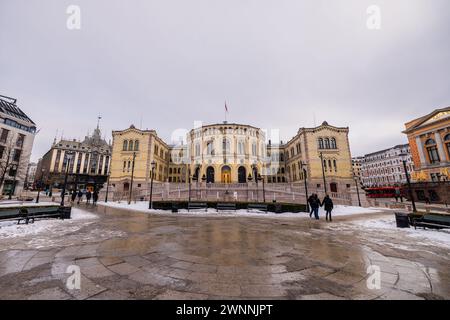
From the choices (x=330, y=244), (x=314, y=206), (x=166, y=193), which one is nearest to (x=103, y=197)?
(x=166, y=193)

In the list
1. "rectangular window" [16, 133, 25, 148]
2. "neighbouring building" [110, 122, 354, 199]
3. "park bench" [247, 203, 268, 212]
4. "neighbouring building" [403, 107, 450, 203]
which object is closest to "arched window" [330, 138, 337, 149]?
"neighbouring building" [110, 122, 354, 199]

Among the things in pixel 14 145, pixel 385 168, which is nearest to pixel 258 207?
pixel 14 145

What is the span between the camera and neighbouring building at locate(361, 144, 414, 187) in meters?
72.5

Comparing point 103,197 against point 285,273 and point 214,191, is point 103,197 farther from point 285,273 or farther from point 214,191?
point 285,273

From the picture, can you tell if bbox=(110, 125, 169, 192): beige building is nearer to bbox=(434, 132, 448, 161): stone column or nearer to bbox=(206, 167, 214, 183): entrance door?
bbox=(206, 167, 214, 183): entrance door

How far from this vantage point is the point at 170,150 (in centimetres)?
5253

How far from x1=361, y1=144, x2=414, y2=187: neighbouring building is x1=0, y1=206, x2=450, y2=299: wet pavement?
85519 mm

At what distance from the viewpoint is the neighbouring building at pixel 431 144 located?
31.2 meters

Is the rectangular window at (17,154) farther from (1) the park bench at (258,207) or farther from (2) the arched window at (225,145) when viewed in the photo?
(1) the park bench at (258,207)

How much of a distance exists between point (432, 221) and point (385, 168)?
91.1 metres

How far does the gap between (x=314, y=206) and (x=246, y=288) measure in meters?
11.6

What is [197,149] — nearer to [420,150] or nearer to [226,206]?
[226,206]

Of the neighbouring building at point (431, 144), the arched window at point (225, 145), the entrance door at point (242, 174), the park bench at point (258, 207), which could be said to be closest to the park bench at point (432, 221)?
the park bench at point (258, 207)

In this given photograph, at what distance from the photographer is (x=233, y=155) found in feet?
129
